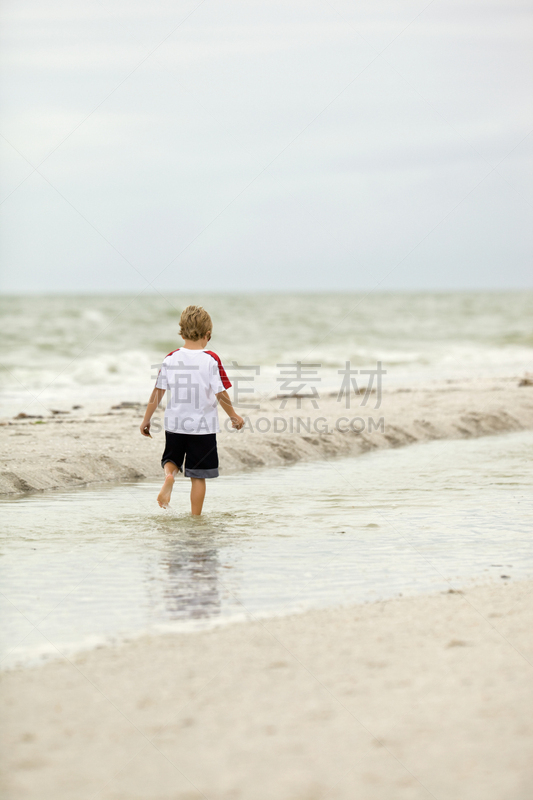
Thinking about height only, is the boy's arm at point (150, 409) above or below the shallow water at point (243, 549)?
above

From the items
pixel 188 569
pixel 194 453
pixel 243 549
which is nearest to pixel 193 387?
pixel 194 453

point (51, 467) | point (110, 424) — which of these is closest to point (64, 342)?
point (110, 424)

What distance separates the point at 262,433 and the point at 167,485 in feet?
10.5

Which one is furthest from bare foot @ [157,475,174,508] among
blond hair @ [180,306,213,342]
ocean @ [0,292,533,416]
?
ocean @ [0,292,533,416]

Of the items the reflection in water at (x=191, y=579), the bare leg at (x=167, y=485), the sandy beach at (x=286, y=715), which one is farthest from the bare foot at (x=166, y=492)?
the sandy beach at (x=286, y=715)

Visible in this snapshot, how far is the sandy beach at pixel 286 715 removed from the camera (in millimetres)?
2018

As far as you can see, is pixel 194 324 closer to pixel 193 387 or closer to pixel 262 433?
pixel 193 387

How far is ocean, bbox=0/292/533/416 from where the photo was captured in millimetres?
15366

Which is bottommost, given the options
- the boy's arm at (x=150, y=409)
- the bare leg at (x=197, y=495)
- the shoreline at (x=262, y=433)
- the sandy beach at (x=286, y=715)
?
the sandy beach at (x=286, y=715)

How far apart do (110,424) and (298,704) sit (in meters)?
6.57

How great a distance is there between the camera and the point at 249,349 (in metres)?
23.8

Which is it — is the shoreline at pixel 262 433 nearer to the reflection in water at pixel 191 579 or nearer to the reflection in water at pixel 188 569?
the reflection in water at pixel 188 569

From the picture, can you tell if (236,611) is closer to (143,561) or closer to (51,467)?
(143,561)

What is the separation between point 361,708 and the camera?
2.37 m
